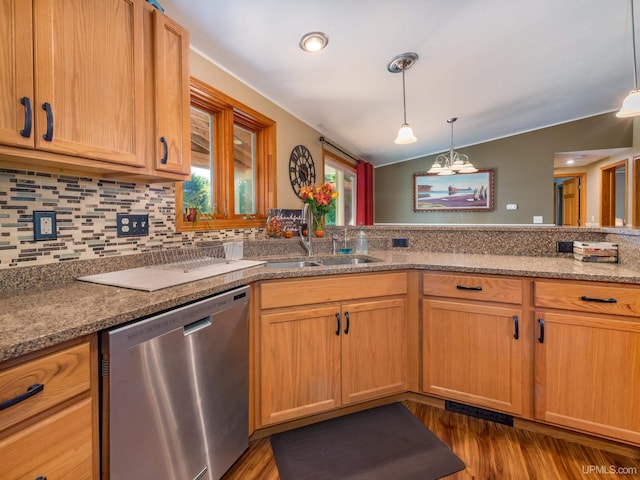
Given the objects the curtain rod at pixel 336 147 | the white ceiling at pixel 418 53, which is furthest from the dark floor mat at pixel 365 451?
the curtain rod at pixel 336 147

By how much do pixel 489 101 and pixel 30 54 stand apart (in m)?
4.09

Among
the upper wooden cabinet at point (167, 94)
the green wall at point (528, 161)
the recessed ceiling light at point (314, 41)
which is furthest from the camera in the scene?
the green wall at point (528, 161)

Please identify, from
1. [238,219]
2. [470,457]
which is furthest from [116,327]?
[470,457]

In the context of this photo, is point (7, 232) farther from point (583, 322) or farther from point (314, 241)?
point (583, 322)

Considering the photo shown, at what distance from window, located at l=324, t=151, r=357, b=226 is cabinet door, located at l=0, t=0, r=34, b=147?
324cm

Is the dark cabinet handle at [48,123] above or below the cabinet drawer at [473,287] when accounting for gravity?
above

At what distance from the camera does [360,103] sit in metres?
3.02

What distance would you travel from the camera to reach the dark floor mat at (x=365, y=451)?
1345 mm

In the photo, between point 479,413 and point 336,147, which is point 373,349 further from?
point 336,147

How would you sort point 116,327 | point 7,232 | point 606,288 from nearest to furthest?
point 116,327 < point 7,232 < point 606,288

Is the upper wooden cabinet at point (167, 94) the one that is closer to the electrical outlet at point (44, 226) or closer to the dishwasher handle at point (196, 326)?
the electrical outlet at point (44, 226)

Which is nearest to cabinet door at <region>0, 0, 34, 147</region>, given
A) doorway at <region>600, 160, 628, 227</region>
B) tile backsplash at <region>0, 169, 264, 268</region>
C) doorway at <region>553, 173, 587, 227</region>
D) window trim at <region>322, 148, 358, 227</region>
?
tile backsplash at <region>0, 169, 264, 268</region>

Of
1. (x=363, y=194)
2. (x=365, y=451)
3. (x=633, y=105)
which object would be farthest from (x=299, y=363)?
(x=363, y=194)

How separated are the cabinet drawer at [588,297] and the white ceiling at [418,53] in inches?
64.8
